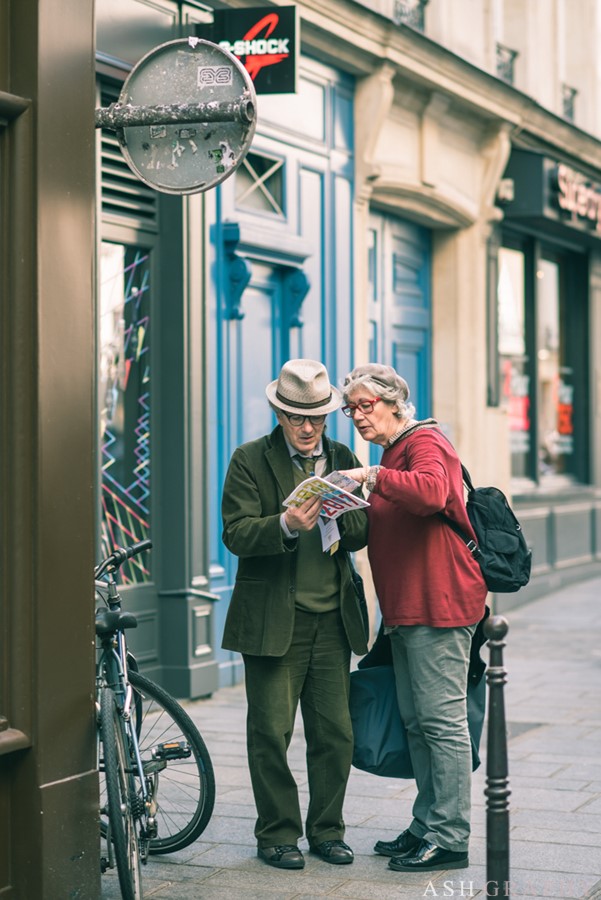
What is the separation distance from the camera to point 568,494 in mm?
15406

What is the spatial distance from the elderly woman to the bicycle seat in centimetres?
98

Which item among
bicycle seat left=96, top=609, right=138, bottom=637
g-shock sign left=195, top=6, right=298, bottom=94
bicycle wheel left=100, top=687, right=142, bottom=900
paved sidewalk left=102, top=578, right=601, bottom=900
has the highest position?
g-shock sign left=195, top=6, right=298, bottom=94

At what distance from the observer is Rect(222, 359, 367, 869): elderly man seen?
17.5 feet

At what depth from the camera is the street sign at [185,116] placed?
197 inches

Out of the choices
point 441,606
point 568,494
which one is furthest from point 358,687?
point 568,494

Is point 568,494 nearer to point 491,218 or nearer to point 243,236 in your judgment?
point 491,218

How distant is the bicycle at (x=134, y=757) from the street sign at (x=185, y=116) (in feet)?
4.58

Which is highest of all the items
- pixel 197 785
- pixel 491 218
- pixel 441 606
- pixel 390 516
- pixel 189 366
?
pixel 491 218

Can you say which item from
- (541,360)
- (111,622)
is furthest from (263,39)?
(541,360)

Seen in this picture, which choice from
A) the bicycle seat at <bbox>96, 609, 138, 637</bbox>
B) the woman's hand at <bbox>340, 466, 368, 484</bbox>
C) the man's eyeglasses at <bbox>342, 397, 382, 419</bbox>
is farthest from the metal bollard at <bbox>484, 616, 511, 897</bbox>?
the bicycle seat at <bbox>96, 609, 138, 637</bbox>

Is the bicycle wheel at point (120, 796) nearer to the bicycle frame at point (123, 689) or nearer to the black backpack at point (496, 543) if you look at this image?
the bicycle frame at point (123, 689)

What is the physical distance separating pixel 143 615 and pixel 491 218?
6.39m

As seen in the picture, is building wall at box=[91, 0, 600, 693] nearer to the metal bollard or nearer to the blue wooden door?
the blue wooden door

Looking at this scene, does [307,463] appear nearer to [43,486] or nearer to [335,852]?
[43,486]
